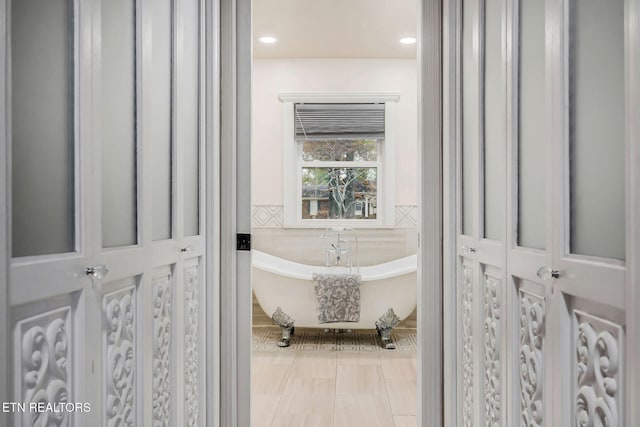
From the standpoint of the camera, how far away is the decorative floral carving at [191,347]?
1788 millimetres

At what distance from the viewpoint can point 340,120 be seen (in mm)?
5086

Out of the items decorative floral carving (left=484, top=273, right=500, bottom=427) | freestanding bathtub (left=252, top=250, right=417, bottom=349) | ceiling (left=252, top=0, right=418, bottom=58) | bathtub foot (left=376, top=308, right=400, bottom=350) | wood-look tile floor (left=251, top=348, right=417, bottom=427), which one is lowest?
wood-look tile floor (left=251, top=348, right=417, bottom=427)

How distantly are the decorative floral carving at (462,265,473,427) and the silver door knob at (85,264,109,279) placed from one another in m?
1.20

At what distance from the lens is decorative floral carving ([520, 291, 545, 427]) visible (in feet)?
3.93

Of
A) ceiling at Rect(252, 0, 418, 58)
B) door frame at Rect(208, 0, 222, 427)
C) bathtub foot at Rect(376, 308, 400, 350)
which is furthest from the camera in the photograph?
bathtub foot at Rect(376, 308, 400, 350)

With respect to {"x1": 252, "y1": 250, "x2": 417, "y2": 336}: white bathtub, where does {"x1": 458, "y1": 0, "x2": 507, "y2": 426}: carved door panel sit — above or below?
above

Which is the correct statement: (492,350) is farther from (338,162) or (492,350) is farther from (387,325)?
(338,162)

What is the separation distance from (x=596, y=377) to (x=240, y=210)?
152 cm

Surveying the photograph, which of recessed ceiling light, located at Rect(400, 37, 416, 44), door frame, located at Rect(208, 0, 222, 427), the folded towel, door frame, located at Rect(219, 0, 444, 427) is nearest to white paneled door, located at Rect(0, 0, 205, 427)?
door frame, located at Rect(208, 0, 222, 427)

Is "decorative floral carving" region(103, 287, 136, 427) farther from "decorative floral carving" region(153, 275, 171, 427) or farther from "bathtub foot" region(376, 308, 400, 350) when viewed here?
"bathtub foot" region(376, 308, 400, 350)

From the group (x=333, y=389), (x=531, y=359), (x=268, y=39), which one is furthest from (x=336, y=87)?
(x=531, y=359)

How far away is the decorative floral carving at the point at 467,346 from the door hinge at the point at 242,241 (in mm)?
852

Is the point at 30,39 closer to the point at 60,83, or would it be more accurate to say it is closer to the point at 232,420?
the point at 60,83

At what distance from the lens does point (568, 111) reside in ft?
3.42
